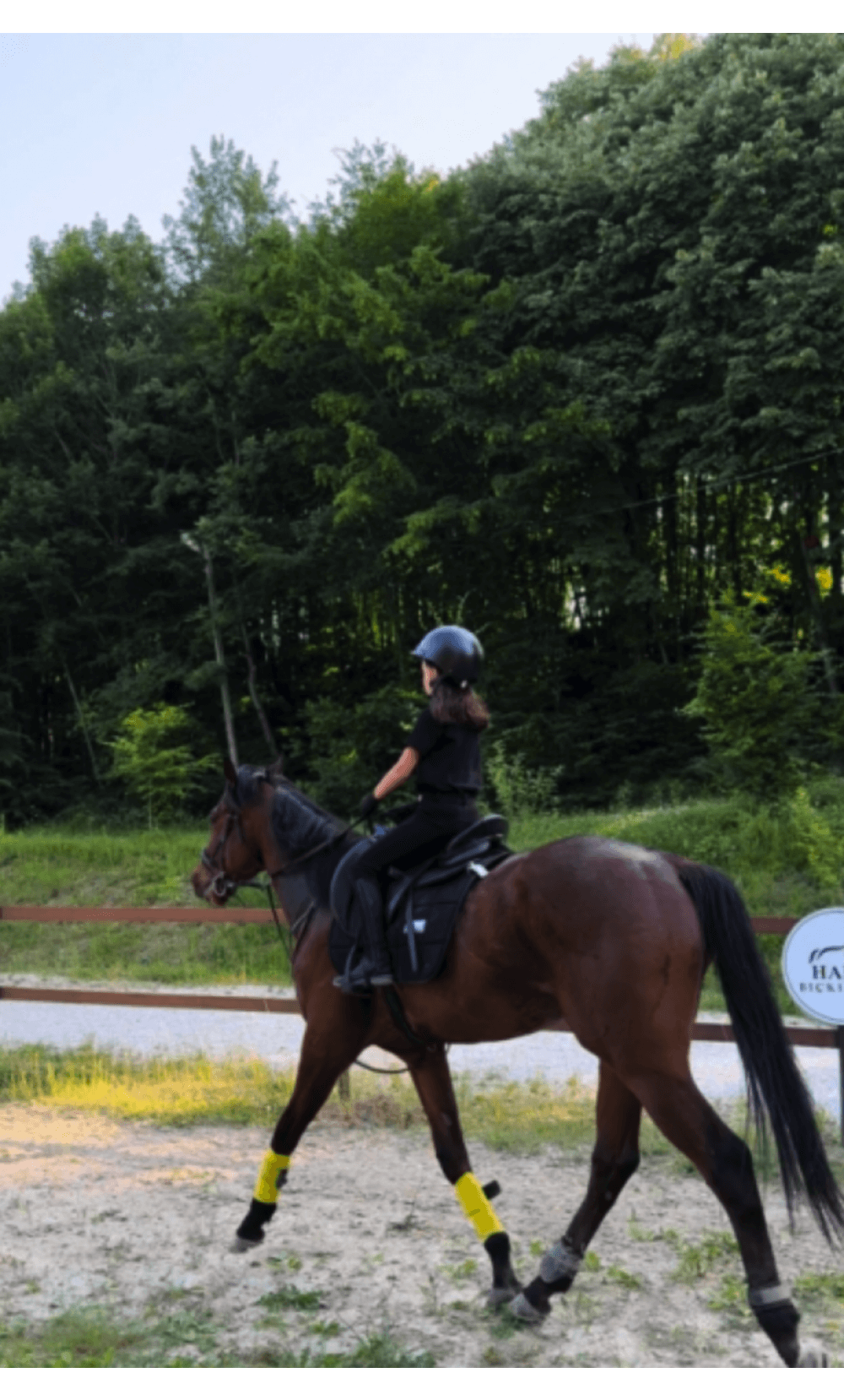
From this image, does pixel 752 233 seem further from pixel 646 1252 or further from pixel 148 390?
pixel 646 1252

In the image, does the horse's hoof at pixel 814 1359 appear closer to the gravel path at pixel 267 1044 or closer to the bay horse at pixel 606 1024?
the bay horse at pixel 606 1024

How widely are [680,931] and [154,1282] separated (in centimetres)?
257

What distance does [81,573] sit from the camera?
102 ft

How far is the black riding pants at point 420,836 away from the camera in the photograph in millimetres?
5023

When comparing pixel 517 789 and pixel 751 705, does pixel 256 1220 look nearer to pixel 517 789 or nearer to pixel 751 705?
pixel 751 705

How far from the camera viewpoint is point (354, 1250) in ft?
17.6

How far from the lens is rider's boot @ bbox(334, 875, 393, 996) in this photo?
5027mm

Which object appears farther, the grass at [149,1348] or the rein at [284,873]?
the rein at [284,873]

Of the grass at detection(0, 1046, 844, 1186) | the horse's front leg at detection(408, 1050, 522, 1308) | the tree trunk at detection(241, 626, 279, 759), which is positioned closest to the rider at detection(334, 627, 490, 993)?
the horse's front leg at detection(408, 1050, 522, 1308)

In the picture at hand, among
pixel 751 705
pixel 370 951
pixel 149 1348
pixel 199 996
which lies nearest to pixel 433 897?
pixel 370 951

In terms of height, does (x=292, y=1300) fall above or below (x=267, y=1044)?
above

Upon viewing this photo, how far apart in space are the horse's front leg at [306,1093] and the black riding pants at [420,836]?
62 centimetres

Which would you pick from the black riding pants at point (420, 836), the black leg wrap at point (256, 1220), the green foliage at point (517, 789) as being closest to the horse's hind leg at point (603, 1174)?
the black riding pants at point (420, 836)

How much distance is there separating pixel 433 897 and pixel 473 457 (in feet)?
69.1
